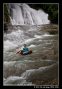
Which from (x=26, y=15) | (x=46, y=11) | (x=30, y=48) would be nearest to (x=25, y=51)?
(x=30, y=48)

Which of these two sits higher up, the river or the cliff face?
the cliff face

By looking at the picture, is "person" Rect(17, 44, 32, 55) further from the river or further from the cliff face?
the cliff face

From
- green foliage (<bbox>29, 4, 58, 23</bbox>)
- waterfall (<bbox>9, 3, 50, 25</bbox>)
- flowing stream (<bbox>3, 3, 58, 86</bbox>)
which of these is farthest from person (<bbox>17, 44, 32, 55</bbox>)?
green foliage (<bbox>29, 4, 58, 23</bbox>)

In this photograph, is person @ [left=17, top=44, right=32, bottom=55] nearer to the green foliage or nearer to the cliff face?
the cliff face

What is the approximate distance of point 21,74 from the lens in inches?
91.7

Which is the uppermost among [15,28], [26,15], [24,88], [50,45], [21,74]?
[26,15]

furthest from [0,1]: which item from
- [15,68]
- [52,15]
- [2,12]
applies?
[15,68]

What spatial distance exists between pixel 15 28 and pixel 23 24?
0.10 m

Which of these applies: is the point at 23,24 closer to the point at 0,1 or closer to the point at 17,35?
the point at 17,35

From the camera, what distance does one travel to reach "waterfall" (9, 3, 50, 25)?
235cm

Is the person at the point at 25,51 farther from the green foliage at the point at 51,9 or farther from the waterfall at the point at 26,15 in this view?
the green foliage at the point at 51,9

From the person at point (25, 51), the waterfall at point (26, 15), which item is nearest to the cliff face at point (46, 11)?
the waterfall at point (26, 15)

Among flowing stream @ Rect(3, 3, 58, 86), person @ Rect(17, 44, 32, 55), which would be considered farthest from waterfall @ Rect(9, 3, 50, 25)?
person @ Rect(17, 44, 32, 55)

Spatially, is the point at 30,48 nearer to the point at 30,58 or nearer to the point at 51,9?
the point at 30,58
